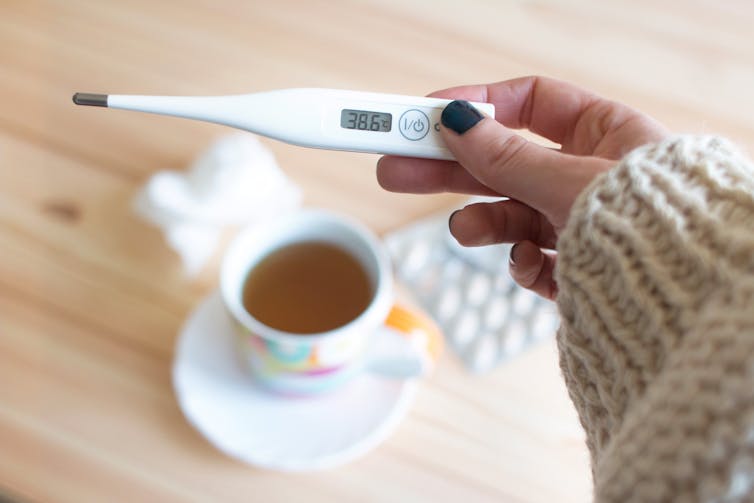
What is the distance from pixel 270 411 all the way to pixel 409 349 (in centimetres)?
10

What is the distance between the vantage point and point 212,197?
→ 51 cm

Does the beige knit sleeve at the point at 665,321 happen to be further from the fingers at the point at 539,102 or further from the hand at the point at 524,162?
the fingers at the point at 539,102

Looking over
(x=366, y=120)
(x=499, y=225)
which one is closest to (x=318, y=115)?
(x=366, y=120)

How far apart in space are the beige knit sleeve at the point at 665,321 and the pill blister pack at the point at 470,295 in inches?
6.8

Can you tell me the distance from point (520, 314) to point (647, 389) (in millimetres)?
249

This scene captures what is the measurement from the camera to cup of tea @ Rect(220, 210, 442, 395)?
0.44 m

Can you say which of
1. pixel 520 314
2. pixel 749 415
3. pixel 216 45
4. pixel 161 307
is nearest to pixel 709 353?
pixel 749 415

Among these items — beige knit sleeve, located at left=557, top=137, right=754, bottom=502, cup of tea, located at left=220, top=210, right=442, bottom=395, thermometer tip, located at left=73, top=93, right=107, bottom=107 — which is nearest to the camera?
beige knit sleeve, located at left=557, top=137, right=754, bottom=502

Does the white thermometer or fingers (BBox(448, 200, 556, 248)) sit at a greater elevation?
the white thermometer

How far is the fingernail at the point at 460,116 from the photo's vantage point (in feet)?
1.11

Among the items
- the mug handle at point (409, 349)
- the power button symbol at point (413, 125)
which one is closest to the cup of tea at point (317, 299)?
the mug handle at point (409, 349)

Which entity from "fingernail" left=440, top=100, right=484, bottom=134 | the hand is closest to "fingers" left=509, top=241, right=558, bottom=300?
the hand

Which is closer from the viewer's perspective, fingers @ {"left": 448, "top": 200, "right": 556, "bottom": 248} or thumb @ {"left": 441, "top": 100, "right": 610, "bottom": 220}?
thumb @ {"left": 441, "top": 100, "right": 610, "bottom": 220}

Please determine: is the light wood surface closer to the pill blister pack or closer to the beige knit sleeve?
the pill blister pack
